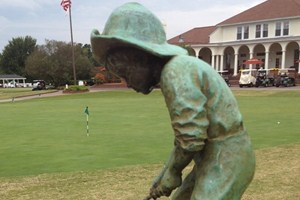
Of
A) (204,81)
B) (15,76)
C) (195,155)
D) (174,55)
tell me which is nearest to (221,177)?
(195,155)

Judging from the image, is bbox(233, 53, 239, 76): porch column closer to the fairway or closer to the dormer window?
the dormer window

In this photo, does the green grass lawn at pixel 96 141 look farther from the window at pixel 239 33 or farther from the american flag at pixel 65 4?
the window at pixel 239 33

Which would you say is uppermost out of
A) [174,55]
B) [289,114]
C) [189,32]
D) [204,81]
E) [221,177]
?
[189,32]

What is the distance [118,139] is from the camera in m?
10.0

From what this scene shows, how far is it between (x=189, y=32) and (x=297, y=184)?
52.6 metres

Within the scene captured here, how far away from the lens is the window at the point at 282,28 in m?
45.2

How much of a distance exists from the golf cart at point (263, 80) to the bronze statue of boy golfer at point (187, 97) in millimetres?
36132

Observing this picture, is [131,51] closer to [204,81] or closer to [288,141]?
[204,81]

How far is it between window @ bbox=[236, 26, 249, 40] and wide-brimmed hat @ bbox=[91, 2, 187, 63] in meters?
48.2

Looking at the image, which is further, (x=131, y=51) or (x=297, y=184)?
(x=297, y=184)

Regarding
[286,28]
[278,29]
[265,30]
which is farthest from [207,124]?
[265,30]

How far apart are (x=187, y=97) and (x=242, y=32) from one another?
48.8 metres

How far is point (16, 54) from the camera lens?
88438mm

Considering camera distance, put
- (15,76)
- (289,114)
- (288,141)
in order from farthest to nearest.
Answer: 1. (15,76)
2. (289,114)
3. (288,141)
